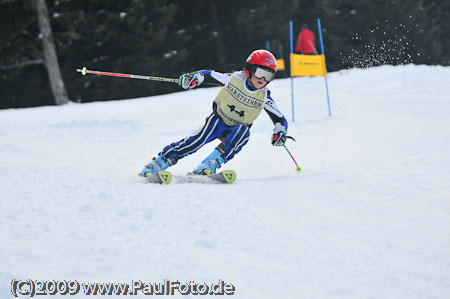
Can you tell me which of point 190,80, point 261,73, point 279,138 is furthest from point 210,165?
point 261,73

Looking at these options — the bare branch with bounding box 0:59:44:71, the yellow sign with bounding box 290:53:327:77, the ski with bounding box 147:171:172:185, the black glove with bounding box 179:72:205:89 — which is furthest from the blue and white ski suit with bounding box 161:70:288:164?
the bare branch with bounding box 0:59:44:71

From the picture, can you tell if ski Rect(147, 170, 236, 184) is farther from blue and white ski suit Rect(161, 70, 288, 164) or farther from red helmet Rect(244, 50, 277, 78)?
red helmet Rect(244, 50, 277, 78)

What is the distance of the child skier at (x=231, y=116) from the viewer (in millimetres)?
4414

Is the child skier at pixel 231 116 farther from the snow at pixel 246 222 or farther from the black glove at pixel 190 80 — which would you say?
the snow at pixel 246 222

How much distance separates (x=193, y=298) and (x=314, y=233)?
3.30ft

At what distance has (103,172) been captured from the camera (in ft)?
15.4

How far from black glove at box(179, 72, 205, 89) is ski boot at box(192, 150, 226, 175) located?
2.24 feet

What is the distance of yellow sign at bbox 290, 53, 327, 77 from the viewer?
9375 mm

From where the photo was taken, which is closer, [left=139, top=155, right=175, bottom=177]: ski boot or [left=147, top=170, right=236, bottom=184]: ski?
[left=147, top=170, right=236, bottom=184]: ski

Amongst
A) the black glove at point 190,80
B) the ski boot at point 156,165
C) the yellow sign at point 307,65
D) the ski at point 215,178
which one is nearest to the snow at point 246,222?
the ski at point 215,178

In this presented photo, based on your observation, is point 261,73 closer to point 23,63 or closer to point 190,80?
point 190,80

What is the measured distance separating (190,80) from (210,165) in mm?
825

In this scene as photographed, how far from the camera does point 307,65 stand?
31.0ft

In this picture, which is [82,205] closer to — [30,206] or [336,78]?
[30,206]
